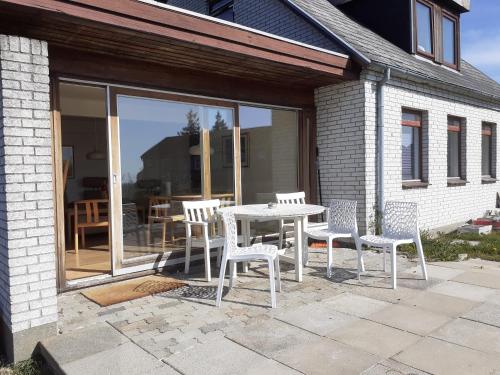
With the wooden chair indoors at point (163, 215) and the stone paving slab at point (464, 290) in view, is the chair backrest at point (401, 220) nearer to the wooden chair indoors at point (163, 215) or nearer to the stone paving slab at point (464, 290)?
the stone paving slab at point (464, 290)

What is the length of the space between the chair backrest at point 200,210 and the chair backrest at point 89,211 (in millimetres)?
1850

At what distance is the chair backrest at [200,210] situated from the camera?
4703mm

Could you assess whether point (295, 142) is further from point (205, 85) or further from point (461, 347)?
point (461, 347)

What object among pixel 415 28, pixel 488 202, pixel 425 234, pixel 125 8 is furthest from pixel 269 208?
pixel 488 202

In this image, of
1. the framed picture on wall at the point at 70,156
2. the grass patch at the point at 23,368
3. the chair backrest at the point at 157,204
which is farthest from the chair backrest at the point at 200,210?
the framed picture on wall at the point at 70,156

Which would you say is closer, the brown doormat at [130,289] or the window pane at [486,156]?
the brown doormat at [130,289]

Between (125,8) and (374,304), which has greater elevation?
(125,8)

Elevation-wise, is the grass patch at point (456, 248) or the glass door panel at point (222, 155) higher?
the glass door panel at point (222, 155)

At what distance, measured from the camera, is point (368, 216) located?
5988 millimetres

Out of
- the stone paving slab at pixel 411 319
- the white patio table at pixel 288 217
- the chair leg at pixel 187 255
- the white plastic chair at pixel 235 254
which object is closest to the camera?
the stone paving slab at pixel 411 319

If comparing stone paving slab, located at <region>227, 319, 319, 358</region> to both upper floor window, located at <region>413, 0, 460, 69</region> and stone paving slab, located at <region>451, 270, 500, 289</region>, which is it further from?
upper floor window, located at <region>413, 0, 460, 69</region>

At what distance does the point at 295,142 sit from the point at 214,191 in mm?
1816

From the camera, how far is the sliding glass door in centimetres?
453

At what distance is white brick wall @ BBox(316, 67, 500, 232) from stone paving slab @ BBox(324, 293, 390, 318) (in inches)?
93.5
